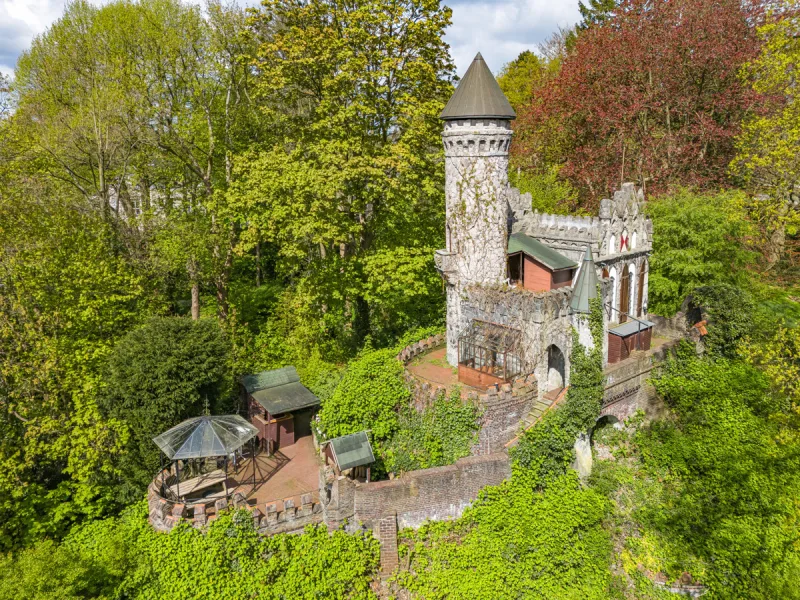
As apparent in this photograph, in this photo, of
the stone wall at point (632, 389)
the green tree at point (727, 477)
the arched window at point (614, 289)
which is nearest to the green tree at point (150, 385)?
the stone wall at point (632, 389)

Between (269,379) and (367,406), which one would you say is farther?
(269,379)

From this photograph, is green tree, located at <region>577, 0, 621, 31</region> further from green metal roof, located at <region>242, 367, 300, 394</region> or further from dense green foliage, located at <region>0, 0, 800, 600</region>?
green metal roof, located at <region>242, 367, 300, 394</region>

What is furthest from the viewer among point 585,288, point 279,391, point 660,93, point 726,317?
point 660,93

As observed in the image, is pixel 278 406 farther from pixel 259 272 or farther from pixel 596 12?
pixel 596 12

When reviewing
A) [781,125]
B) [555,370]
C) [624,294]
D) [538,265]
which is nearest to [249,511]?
[555,370]

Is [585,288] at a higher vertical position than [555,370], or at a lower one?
higher

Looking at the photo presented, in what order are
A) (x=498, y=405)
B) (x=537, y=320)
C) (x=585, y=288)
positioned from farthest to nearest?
(x=537, y=320) < (x=585, y=288) < (x=498, y=405)

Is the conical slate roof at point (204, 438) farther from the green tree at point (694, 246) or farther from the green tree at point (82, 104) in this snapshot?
the green tree at point (694, 246)
